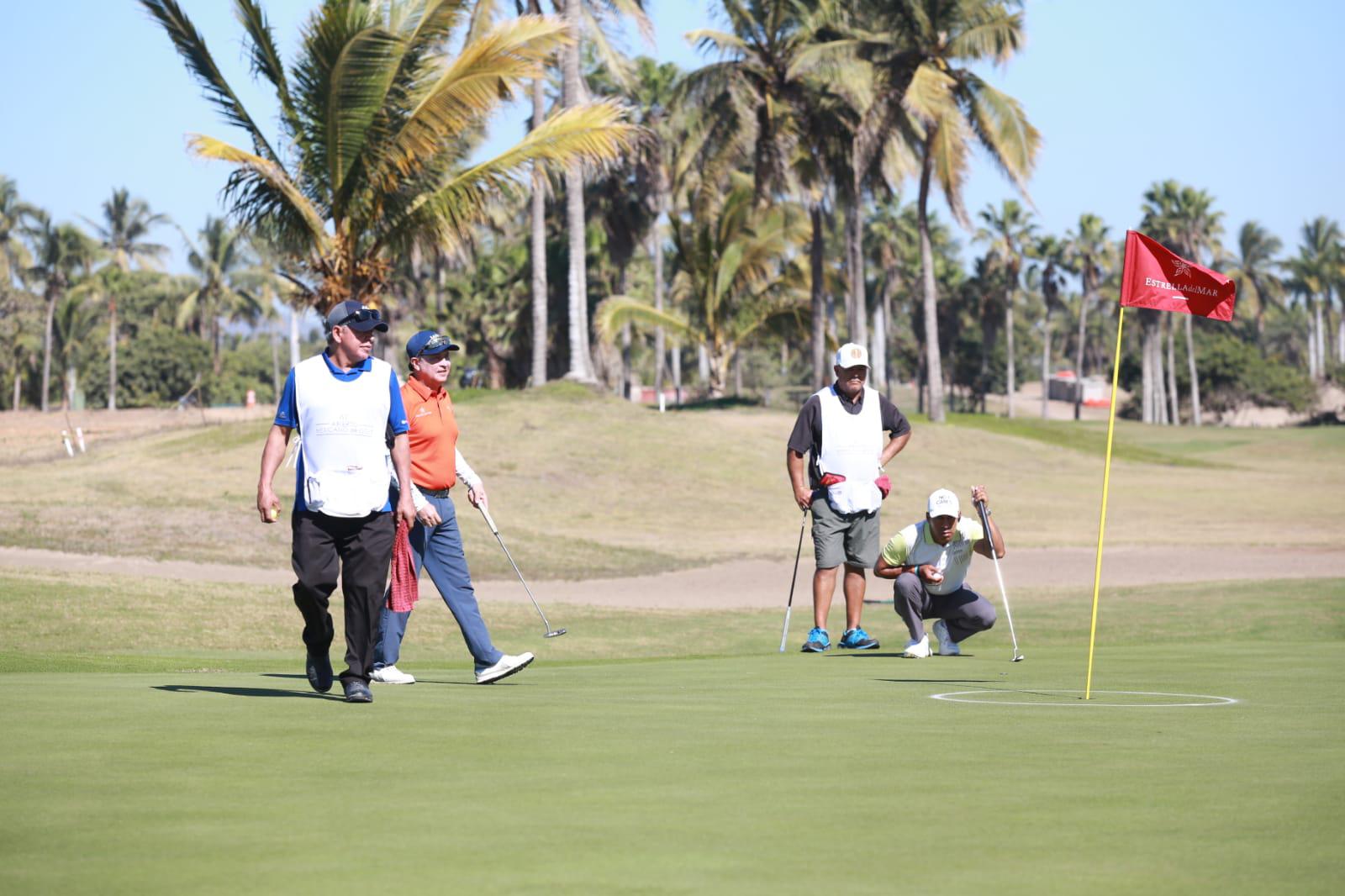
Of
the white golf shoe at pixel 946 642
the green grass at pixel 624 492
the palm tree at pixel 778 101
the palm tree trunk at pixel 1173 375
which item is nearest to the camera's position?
the white golf shoe at pixel 946 642

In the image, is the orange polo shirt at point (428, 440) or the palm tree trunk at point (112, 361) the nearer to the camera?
the orange polo shirt at point (428, 440)

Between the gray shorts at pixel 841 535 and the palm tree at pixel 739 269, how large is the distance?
40822mm

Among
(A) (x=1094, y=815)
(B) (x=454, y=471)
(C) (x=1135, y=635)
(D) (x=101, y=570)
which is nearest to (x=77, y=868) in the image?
(A) (x=1094, y=815)

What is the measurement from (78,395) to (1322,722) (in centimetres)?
10995

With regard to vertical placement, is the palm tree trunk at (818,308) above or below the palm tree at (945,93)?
below

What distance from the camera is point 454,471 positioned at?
1051 cm

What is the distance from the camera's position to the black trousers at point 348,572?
8672 millimetres

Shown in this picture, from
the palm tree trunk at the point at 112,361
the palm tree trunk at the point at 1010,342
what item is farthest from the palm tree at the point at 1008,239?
the palm tree trunk at the point at 112,361

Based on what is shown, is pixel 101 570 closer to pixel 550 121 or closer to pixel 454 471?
pixel 550 121

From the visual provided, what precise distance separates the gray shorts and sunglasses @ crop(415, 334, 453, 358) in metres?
4.00

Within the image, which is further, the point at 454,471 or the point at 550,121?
the point at 550,121

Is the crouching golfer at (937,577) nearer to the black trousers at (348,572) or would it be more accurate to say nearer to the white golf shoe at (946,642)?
the white golf shoe at (946,642)

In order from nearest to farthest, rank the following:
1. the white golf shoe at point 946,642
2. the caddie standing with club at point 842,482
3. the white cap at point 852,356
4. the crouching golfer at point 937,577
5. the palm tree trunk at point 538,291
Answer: the crouching golfer at point 937,577 < the white cap at point 852,356 < the white golf shoe at point 946,642 < the caddie standing with club at point 842,482 < the palm tree trunk at point 538,291

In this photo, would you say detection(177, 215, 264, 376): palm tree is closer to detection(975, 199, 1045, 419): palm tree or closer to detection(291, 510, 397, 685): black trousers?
detection(975, 199, 1045, 419): palm tree
